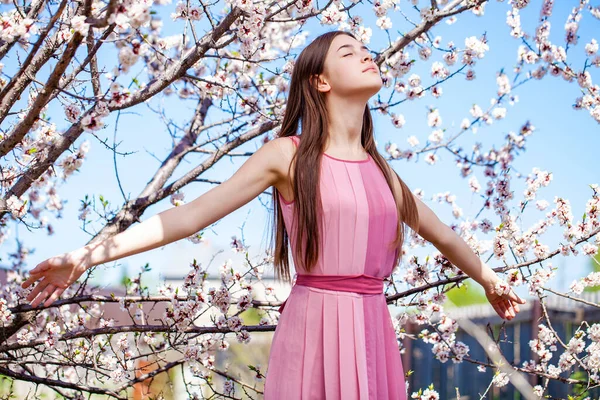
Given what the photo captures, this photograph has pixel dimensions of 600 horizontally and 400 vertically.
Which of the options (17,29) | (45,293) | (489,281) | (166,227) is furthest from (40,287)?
(489,281)

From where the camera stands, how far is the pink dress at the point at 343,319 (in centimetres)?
175

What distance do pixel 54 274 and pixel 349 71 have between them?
0.95 m

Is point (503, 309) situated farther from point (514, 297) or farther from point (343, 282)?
point (343, 282)

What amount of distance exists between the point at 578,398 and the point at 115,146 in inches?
88.3

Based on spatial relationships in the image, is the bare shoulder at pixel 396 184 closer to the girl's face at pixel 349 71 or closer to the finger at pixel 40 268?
the girl's face at pixel 349 71

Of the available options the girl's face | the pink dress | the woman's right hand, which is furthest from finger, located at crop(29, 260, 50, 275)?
the girl's face

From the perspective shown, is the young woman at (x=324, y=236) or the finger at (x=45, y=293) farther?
the young woman at (x=324, y=236)

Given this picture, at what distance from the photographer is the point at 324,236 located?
71.4 inches

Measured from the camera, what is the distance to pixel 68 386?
9.78 ft

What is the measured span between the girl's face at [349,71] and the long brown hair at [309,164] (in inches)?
1.0

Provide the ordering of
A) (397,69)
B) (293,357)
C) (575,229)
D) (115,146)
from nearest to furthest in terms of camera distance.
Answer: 1. (293,357)
2. (115,146)
3. (575,229)
4. (397,69)

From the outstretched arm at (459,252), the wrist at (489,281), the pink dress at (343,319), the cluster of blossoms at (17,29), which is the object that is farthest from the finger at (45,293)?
the wrist at (489,281)

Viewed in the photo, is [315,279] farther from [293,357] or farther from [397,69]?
[397,69]

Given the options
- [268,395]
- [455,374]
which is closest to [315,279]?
[268,395]
